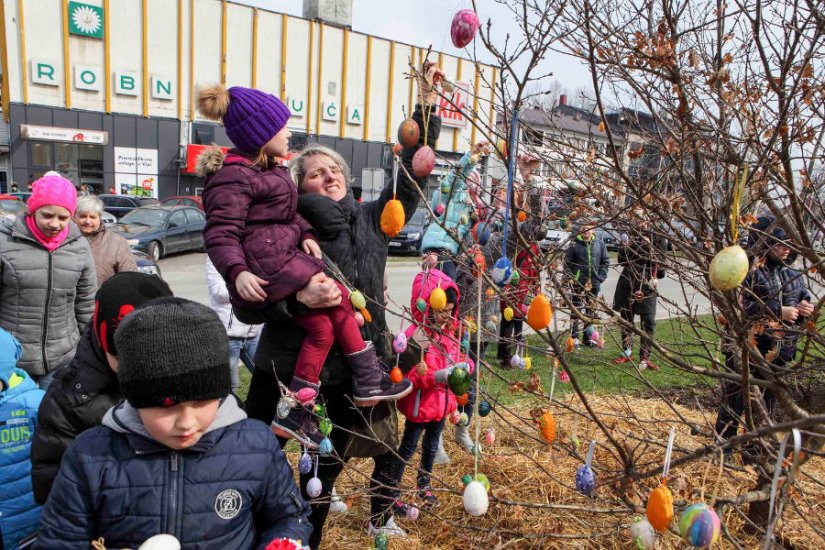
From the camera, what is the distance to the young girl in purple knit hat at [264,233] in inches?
79.7

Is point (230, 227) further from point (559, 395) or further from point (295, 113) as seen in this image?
point (295, 113)

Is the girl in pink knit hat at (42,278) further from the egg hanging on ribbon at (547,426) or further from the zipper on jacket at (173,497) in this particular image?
the egg hanging on ribbon at (547,426)

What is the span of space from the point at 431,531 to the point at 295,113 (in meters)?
26.0

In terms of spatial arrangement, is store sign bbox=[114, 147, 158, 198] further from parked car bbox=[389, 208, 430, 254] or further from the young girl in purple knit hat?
the young girl in purple knit hat

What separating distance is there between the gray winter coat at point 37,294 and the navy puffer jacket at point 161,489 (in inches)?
79.2

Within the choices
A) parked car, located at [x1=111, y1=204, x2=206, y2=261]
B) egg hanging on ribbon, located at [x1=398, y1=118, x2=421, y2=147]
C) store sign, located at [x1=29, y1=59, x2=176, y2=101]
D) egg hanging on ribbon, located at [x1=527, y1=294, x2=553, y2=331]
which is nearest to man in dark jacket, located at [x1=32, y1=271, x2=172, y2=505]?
egg hanging on ribbon, located at [x1=398, y1=118, x2=421, y2=147]

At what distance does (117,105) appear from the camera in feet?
79.9

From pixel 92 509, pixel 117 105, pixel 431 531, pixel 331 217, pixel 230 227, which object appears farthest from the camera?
pixel 117 105

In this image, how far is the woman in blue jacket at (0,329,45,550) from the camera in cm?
201

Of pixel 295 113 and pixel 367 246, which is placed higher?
pixel 295 113

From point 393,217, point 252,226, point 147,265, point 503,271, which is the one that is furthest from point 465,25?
point 147,265

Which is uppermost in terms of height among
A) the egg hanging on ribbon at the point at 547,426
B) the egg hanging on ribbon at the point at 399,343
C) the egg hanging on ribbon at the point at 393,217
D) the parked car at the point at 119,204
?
the egg hanging on ribbon at the point at 393,217

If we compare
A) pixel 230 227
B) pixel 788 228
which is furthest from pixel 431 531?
pixel 788 228

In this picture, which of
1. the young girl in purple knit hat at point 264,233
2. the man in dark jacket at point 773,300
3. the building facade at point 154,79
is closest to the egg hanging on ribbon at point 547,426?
the young girl in purple knit hat at point 264,233
